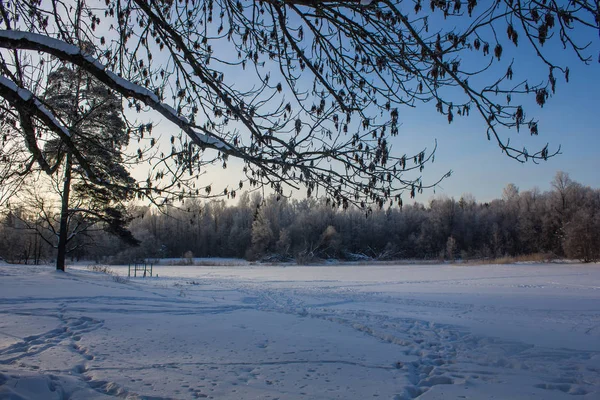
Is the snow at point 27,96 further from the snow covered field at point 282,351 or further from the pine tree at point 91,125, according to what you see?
the snow covered field at point 282,351

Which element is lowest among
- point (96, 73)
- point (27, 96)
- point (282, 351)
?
point (282, 351)

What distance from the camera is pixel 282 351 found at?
550cm

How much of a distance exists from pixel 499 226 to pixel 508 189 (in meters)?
22.0

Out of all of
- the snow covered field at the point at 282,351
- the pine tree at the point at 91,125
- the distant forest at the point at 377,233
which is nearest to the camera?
the snow covered field at the point at 282,351

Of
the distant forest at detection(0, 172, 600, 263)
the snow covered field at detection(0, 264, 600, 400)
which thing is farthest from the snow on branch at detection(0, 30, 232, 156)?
the distant forest at detection(0, 172, 600, 263)

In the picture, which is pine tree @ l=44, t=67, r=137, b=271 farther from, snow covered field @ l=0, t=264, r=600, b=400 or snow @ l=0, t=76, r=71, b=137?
snow covered field @ l=0, t=264, r=600, b=400

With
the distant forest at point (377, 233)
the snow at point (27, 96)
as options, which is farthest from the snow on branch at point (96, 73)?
the distant forest at point (377, 233)

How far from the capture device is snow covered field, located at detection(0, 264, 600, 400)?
401 centimetres

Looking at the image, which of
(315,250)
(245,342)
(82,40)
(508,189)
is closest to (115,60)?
(82,40)

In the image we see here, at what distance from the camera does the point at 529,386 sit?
4.48m

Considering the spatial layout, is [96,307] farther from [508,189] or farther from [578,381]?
[508,189]

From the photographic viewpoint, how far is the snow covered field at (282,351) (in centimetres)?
401

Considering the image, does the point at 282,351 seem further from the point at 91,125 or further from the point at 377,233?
the point at 377,233

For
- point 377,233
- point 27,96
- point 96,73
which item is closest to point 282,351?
point 96,73
